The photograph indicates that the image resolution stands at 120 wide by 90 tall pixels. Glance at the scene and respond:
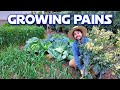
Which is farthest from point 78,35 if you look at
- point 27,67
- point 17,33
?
point 17,33

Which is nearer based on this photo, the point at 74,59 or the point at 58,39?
the point at 74,59

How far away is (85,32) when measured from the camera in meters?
4.49

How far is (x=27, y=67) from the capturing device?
4.62 metres

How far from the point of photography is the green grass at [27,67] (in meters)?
4.57

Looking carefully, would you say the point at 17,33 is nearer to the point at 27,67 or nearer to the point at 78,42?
the point at 27,67

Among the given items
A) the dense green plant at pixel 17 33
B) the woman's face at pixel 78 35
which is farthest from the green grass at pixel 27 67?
the woman's face at pixel 78 35

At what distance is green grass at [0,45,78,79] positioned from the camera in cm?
457

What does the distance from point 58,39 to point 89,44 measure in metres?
0.68

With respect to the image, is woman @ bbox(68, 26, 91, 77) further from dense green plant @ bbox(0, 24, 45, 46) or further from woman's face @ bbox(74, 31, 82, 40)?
dense green plant @ bbox(0, 24, 45, 46)

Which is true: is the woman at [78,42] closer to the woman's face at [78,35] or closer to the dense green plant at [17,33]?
the woman's face at [78,35]

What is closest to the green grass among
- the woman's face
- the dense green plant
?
the dense green plant
